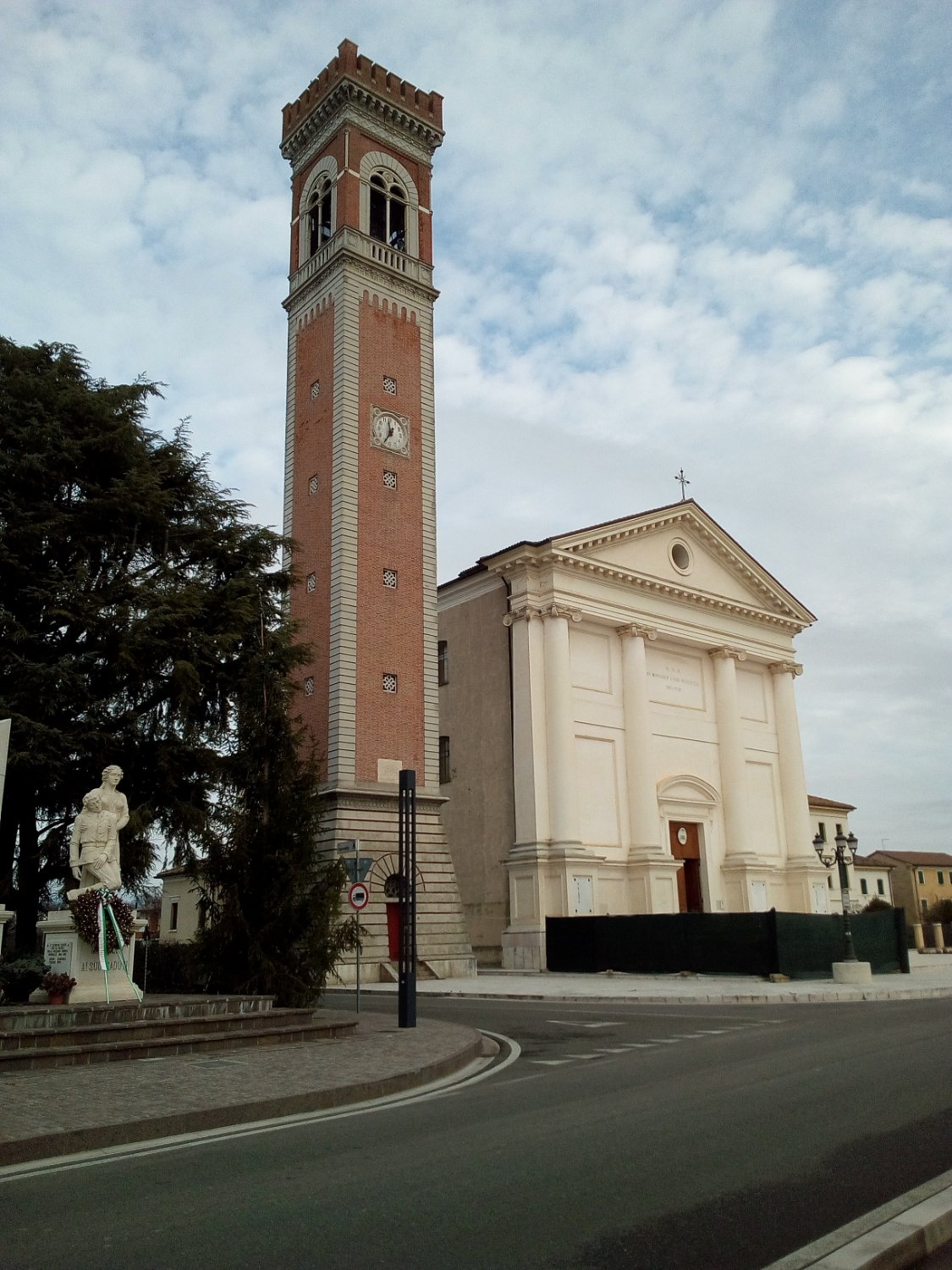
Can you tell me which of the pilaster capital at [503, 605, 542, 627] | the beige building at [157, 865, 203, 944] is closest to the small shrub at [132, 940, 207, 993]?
the pilaster capital at [503, 605, 542, 627]

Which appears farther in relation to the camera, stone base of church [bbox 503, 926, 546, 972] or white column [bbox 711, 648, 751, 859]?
white column [bbox 711, 648, 751, 859]

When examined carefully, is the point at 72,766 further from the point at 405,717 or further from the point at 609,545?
the point at 609,545

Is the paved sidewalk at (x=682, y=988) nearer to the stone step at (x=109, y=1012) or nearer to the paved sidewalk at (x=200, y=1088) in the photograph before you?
the paved sidewalk at (x=200, y=1088)

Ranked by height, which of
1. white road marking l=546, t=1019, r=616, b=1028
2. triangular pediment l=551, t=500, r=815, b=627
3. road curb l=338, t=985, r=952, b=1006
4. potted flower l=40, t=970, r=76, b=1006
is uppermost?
triangular pediment l=551, t=500, r=815, b=627

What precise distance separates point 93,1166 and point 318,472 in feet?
97.1

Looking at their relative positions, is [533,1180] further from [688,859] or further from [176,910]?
[176,910]

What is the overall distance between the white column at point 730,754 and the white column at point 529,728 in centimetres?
951

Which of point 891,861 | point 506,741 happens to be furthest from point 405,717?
point 891,861

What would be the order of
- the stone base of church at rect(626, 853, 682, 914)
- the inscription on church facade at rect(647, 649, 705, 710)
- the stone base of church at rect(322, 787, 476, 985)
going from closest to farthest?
the stone base of church at rect(322, 787, 476, 985) < the stone base of church at rect(626, 853, 682, 914) < the inscription on church facade at rect(647, 649, 705, 710)

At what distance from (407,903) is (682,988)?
11.2 metres

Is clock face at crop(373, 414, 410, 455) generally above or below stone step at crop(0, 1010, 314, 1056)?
above

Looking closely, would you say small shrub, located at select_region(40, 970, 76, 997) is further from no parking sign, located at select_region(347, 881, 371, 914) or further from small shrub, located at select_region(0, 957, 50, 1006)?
no parking sign, located at select_region(347, 881, 371, 914)

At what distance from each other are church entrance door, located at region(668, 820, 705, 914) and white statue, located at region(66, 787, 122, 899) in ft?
92.6

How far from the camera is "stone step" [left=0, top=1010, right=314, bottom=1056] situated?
450 inches
